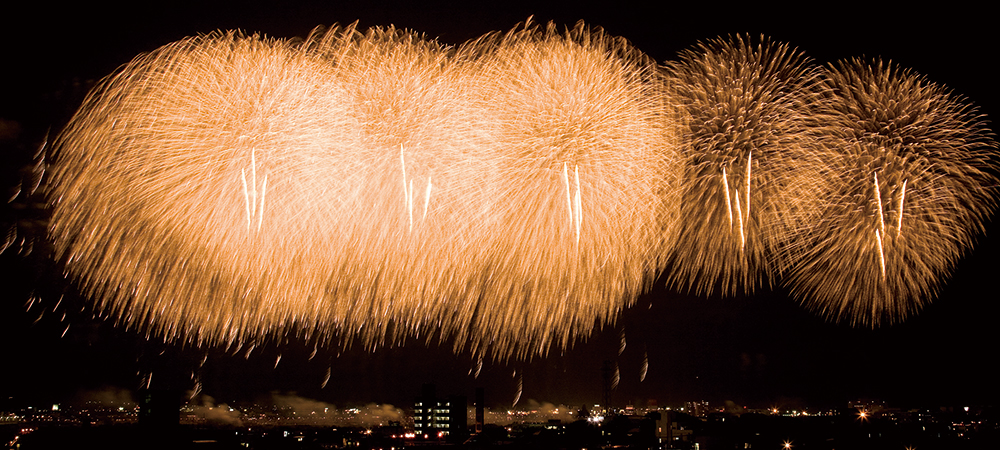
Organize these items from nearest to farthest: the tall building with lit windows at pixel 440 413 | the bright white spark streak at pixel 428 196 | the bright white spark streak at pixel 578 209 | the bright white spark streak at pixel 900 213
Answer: the bright white spark streak at pixel 578 209
the bright white spark streak at pixel 428 196
the bright white spark streak at pixel 900 213
the tall building with lit windows at pixel 440 413

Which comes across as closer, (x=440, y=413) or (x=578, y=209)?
(x=578, y=209)

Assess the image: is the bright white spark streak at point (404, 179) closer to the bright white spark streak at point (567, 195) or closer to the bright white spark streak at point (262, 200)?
the bright white spark streak at point (262, 200)

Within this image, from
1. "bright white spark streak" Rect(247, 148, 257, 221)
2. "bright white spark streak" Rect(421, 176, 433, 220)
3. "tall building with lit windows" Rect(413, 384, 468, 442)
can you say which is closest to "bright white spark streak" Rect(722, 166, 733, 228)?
"bright white spark streak" Rect(421, 176, 433, 220)

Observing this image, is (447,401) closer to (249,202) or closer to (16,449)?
(16,449)

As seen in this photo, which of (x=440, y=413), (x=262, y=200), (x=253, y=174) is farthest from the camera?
(x=440, y=413)

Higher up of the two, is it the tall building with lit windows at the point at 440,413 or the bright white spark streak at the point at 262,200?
the bright white spark streak at the point at 262,200

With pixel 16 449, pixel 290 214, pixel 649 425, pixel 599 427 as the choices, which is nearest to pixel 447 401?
pixel 599 427

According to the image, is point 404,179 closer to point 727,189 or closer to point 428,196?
point 428,196

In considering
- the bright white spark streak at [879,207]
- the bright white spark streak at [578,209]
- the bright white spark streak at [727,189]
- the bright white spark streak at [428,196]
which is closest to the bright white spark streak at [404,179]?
the bright white spark streak at [428,196]

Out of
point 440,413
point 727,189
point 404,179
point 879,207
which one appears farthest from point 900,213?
point 440,413
